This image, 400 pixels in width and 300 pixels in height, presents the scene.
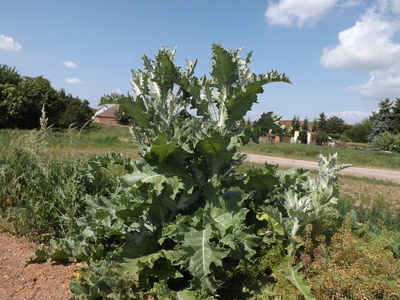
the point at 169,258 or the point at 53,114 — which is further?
the point at 53,114

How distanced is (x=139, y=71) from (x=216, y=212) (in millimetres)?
1733

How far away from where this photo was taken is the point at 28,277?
3029 millimetres

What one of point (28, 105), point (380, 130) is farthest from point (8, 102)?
point (380, 130)

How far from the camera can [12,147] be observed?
5.09 m

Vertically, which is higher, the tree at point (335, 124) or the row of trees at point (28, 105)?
the tree at point (335, 124)

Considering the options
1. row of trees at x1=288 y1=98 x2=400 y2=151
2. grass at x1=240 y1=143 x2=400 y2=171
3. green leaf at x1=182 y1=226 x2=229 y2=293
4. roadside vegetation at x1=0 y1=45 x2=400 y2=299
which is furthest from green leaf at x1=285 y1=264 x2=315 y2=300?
row of trees at x1=288 y1=98 x2=400 y2=151

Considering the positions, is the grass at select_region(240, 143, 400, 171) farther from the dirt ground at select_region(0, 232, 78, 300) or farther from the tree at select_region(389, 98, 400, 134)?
the tree at select_region(389, 98, 400, 134)

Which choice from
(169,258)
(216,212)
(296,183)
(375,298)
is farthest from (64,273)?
(375,298)

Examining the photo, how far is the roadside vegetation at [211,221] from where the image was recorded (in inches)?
101

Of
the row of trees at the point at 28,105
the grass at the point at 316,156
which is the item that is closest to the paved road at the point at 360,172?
the grass at the point at 316,156

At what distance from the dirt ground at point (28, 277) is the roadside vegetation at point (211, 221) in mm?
151

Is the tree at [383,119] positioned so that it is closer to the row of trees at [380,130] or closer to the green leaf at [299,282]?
the row of trees at [380,130]

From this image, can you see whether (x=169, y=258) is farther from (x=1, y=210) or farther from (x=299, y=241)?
(x=1, y=210)

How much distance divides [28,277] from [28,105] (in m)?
31.1
